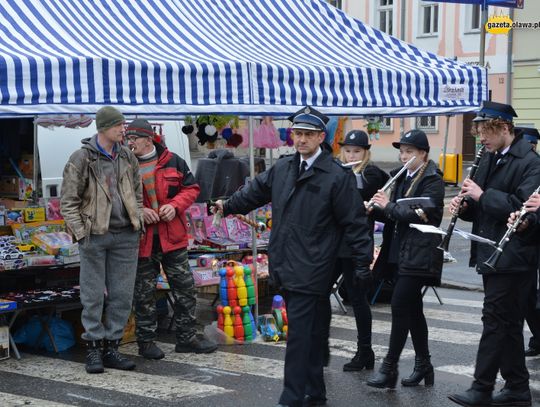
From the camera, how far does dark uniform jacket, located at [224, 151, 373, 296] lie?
20.7 feet

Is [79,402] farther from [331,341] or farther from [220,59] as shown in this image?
[220,59]

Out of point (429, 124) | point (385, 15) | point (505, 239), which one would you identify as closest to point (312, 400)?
point (505, 239)

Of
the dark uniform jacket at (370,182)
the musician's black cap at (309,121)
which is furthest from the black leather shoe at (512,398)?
the musician's black cap at (309,121)

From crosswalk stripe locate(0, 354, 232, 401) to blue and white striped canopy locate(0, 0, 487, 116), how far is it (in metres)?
2.03

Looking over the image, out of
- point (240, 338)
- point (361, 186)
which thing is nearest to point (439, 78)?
point (361, 186)

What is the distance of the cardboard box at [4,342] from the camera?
8.02m

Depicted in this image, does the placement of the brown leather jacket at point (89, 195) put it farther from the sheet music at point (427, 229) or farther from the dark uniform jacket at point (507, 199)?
the dark uniform jacket at point (507, 199)

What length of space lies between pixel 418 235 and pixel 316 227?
99 cm

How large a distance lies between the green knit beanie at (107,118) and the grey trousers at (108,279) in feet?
2.74

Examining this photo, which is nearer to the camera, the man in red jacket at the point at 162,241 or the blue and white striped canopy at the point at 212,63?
the blue and white striped canopy at the point at 212,63

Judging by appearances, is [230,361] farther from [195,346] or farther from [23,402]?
[23,402]

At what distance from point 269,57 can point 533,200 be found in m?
3.88

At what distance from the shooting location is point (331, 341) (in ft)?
29.0

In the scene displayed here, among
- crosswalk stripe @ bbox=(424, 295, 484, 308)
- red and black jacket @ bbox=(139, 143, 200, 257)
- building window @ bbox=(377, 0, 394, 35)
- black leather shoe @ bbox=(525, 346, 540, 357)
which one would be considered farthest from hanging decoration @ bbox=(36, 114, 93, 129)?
building window @ bbox=(377, 0, 394, 35)
